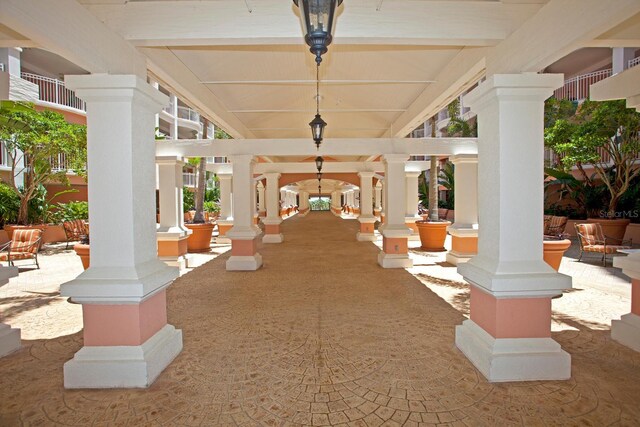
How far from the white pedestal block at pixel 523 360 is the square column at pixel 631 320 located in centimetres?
134

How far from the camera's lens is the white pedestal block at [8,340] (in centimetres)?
383

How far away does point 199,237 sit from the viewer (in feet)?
36.4

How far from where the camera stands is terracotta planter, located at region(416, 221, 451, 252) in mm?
11000

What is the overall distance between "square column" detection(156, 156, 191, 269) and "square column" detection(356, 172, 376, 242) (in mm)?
7056

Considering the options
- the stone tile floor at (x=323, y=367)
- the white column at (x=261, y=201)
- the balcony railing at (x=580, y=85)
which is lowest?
the stone tile floor at (x=323, y=367)

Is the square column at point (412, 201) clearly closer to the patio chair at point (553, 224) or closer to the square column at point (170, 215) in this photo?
the patio chair at point (553, 224)

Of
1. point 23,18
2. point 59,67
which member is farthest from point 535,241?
point 59,67

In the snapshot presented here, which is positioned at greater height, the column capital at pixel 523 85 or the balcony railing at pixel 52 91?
the balcony railing at pixel 52 91

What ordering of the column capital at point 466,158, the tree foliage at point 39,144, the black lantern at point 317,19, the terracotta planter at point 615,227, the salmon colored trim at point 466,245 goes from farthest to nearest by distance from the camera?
the terracotta planter at point 615,227, the tree foliage at point 39,144, the column capital at point 466,158, the salmon colored trim at point 466,245, the black lantern at point 317,19

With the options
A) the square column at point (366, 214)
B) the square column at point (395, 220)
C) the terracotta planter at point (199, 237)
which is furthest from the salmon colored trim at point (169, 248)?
the square column at point (366, 214)

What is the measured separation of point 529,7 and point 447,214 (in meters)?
17.4

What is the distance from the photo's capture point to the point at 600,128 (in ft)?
32.4

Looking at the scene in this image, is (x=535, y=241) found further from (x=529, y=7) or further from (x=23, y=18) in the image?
(x=23, y=18)

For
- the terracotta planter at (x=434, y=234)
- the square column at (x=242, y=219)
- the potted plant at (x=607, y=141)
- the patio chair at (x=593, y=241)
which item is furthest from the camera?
the terracotta planter at (x=434, y=234)
